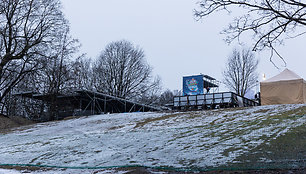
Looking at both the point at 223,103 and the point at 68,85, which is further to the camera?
the point at 68,85

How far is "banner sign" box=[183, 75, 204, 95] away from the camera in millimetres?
30098

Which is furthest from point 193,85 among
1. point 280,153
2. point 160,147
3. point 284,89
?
point 280,153

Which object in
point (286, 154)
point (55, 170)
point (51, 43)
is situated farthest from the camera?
point (51, 43)

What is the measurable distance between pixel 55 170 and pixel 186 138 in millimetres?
3518

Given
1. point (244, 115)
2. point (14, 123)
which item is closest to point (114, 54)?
point (14, 123)

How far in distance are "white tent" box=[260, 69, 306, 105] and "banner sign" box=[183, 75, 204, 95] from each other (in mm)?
10780

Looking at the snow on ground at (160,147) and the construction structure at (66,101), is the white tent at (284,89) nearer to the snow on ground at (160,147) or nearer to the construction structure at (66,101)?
the snow on ground at (160,147)

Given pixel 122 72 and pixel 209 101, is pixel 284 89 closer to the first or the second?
pixel 209 101

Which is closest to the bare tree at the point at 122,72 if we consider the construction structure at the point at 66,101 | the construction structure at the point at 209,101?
the construction structure at the point at 66,101

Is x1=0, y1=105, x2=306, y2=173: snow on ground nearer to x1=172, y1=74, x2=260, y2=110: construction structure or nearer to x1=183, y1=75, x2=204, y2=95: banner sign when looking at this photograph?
x1=172, y1=74, x2=260, y2=110: construction structure

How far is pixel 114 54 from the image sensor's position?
3919 cm

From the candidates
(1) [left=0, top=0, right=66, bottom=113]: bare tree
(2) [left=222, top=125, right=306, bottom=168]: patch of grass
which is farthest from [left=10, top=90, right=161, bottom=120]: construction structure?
(2) [left=222, top=125, right=306, bottom=168]: patch of grass

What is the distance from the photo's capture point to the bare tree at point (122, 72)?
37312 mm

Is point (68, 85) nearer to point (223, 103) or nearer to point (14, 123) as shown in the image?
point (14, 123)
